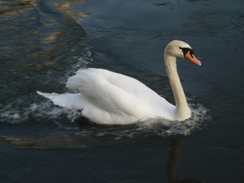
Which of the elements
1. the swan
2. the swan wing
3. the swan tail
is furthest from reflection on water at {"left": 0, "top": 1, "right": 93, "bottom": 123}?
the swan

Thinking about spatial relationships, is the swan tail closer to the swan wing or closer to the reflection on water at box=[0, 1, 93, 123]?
the swan wing

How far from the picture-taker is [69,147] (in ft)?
16.0

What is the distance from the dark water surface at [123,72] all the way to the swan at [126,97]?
173mm

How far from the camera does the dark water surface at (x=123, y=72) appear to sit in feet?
14.3

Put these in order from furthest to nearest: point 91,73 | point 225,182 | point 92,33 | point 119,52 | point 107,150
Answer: point 92,33, point 119,52, point 91,73, point 107,150, point 225,182

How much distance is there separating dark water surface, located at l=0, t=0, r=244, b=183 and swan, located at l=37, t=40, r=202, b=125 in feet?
0.57

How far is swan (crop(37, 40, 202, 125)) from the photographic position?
513 cm

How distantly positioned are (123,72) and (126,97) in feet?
7.34

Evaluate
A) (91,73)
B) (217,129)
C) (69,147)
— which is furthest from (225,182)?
(91,73)

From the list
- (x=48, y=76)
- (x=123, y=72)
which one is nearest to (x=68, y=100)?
(x=48, y=76)

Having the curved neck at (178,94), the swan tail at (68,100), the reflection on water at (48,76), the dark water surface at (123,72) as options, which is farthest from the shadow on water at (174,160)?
the swan tail at (68,100)

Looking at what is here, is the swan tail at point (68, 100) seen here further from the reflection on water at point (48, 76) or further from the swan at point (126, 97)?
the reflection on water at point (48, 76)

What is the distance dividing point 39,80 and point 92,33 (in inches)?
113

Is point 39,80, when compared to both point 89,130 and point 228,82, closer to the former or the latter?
point 89,130
